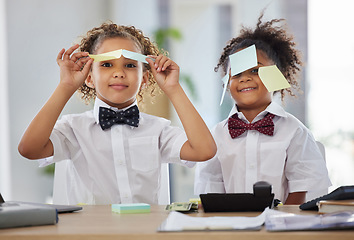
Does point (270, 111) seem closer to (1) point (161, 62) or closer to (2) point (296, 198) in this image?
(2) point (296, 198)

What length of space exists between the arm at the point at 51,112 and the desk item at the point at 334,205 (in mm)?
866

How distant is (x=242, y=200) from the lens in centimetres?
121

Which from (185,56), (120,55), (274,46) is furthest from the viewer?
(185,56)

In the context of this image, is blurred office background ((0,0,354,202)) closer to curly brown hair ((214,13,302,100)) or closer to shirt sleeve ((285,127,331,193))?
curly brown hair ((214,13,302,100))

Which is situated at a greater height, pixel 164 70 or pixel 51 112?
pixel 164 70

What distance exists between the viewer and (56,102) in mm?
1602

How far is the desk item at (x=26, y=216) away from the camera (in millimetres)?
1017

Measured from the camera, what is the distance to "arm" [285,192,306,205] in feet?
Result: 5.95

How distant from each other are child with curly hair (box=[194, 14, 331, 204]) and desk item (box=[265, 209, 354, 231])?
78 centimetres

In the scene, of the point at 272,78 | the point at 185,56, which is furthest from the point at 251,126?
the point at 185,56

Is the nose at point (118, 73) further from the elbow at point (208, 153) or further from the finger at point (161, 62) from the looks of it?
the elbow at point (208, 153)

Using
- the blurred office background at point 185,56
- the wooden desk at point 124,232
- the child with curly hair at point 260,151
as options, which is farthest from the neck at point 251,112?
the blurred office background at point 185,56

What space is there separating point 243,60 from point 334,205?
780 mm

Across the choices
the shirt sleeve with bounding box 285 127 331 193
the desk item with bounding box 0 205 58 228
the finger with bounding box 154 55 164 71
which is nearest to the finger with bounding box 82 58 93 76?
the finger with bounding box 154 55 164 71
